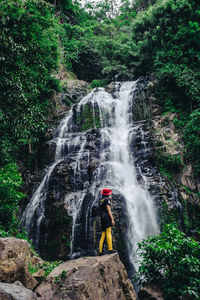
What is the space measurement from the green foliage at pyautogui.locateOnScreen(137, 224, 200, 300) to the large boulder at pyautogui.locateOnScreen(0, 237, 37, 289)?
2120mm

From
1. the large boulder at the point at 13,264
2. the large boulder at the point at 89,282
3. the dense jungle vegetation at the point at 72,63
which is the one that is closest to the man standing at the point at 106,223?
the large boulder at the point at 89,282

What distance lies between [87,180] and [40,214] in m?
2.62

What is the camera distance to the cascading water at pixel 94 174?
8227 mm

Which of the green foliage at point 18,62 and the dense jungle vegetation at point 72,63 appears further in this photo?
the dense jungle vegetation at point 72,63

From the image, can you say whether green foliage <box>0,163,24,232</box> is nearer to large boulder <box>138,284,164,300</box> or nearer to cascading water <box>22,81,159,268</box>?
cascading water <box>22,81,159,268</box>

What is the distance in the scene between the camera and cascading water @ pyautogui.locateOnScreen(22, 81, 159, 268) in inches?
324

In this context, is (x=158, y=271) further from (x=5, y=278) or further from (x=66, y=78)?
(x=66, y=78)

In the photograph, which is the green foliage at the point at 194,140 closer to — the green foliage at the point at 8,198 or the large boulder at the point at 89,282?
the large boulder at the point at 89,282

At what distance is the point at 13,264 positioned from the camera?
3398 millimetres

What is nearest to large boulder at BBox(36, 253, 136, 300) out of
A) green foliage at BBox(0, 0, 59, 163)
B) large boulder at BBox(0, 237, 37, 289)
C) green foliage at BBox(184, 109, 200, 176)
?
large boulder at BBox(0, 237, 37, 289)

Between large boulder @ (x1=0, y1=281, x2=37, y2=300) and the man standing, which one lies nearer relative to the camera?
large boulder @ (x1=0, y1=281, x2=37, y2=300)

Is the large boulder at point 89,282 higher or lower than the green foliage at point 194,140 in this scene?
lower

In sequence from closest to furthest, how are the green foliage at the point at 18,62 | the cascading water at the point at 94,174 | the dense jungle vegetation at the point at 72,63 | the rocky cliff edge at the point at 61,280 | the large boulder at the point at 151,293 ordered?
the rocky cliff edge at the point at 61,280, the large boulder at the point at 151,293, the green foliage at the point at 18,62, the dense jungle vegetation at the point at 72,63, the cascading water at the point at 94,174

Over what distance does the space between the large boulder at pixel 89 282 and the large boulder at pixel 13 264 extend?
0.27m
